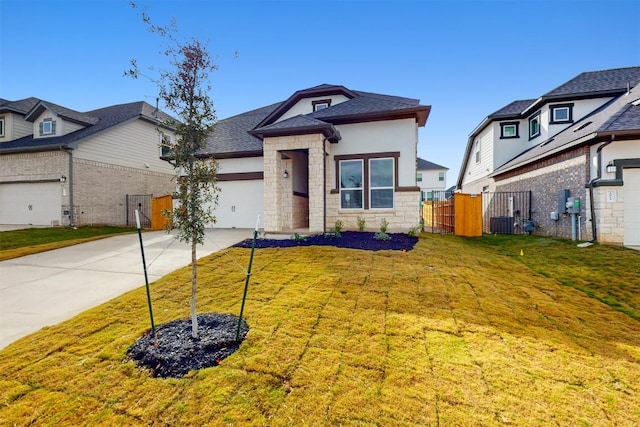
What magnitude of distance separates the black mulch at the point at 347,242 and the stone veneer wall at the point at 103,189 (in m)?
→ 9.06

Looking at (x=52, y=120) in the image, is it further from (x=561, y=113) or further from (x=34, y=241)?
(x=561, y=113)

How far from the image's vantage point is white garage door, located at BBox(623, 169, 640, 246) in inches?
344

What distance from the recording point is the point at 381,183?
34.8 ft

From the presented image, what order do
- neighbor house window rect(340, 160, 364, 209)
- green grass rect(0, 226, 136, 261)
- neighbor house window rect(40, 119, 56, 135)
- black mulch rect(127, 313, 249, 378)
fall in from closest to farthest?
black mulch rect(127, 313, 249, 378), green grass rect(0, 226, 136, 261), neighbor house window rect(340, 160, 364, 209), neighbor house window rect(40, 119, 56, 135)

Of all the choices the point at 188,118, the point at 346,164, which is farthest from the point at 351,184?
the point at 188,118

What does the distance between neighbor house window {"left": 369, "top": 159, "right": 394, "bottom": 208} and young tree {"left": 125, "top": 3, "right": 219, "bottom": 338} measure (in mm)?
7838

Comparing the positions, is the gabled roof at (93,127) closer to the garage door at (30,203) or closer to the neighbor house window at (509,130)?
the garage door at (30,203)

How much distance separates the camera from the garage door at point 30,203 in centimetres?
1481

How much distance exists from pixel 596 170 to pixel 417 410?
10.9m

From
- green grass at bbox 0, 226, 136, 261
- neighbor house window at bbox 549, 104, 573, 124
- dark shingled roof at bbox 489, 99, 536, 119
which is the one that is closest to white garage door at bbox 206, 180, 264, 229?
green grass at bbox 0, 226, 136, 261

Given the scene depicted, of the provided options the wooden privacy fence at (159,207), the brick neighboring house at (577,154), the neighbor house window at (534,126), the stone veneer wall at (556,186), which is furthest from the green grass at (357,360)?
the neighbor house window at (534,126)

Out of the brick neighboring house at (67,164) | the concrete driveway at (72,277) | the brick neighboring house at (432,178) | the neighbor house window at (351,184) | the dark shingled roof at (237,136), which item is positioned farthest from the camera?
the brick neighboring house at (432,178)

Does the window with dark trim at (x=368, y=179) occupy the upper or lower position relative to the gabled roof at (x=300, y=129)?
lower

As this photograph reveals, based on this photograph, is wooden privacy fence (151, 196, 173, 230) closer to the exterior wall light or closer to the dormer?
the dormer
